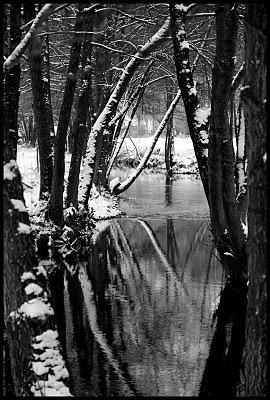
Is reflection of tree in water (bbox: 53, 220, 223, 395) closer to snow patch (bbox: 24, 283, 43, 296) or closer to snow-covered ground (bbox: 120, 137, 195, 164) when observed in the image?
snow patch (bbox: 24, 283, 43, 296)

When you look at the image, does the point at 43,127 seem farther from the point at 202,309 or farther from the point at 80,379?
the point at 80,379

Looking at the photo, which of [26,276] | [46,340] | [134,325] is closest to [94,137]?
[134,325]

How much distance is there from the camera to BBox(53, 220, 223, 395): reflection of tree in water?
6668mm

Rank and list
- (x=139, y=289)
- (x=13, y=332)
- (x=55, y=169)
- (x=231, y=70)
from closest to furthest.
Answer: (x=13, y=332)
(x=231, y=70)
(x=139, y=289)
(x=55, y=169)

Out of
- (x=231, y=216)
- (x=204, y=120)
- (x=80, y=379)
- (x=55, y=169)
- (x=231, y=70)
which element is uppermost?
(x=231, y=70)

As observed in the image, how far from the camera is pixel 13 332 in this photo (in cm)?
443

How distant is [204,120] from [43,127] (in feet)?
17.4

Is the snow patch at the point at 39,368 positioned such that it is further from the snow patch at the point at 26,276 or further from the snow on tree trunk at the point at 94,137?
the snow on tree trunk at the point at 94,137

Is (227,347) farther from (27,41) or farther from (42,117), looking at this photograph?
(42,117)

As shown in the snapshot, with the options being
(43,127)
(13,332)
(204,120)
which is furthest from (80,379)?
(43,127)

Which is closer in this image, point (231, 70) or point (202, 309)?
point (231, 70)

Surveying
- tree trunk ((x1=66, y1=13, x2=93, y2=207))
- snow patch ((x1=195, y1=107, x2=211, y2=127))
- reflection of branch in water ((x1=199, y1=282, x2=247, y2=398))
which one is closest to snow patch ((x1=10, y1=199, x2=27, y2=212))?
reflection of branch in water ((x1=199, y1=282, x2=247, y2=398))

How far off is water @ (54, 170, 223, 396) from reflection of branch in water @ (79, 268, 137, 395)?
0.01m

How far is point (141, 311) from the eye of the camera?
30.3 feet
